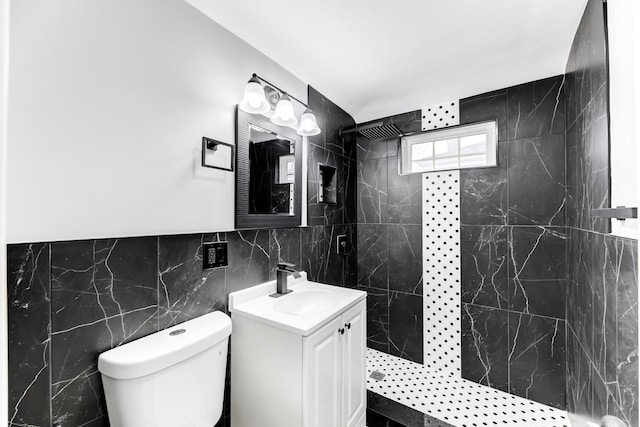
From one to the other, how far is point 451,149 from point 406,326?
61.4 inches

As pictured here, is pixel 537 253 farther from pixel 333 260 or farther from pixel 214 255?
pixel 214 255

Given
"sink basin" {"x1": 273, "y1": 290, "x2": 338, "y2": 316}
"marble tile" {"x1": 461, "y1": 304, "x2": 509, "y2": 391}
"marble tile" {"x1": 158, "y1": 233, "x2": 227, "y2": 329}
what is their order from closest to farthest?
"marble tile" {"x1": 158, "y1": 233, "x2": 227, "y2": 329}, "sink basin" {"x1": 273, "y1": 290, "x2": 338, "y2": 316}, "marble tile" {"x1": 461, "y1": 304, "x2": 509, "y2": 391}

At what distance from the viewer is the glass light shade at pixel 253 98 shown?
4.35 feet

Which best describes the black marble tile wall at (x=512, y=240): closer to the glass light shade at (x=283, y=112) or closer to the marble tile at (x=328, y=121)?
the marble tile at (x=328, y=121)

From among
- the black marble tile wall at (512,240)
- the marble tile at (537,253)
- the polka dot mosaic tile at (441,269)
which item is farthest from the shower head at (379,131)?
the marble tile at (537,253)

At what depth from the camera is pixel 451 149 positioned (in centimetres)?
212

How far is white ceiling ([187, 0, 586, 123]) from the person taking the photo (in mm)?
1243

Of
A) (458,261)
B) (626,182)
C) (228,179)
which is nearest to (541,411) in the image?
(458,261)

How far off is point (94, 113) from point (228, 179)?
0.58 meters

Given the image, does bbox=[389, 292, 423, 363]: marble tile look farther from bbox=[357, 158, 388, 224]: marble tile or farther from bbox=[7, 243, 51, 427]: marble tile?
bbox=[7, 243, 51, 427]: marble tile

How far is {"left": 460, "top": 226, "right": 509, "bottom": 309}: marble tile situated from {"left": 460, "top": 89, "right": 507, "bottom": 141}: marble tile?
718 millimetres

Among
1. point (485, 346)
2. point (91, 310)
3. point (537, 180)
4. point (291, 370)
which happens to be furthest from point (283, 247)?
point (537, 180)

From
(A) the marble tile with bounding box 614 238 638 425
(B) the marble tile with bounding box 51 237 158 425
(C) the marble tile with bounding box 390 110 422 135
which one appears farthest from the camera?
(C) the marble tile with bounding box 390 110 422 135

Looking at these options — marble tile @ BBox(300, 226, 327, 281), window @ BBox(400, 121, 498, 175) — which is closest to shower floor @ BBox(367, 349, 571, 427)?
marble tile @ BBox(300, 226, 327, 281)
